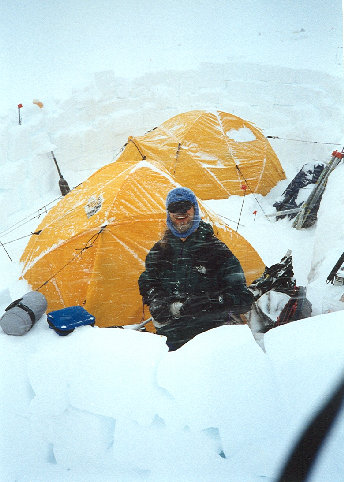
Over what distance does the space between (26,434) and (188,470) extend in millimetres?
281

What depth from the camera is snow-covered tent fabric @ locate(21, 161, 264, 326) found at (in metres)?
1.50

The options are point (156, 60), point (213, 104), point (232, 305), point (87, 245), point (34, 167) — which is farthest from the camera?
point (213, 104)

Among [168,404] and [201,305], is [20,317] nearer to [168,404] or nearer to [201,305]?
[168,404]

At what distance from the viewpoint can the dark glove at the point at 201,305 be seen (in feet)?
3.23

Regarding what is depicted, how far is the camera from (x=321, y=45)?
4.27ft

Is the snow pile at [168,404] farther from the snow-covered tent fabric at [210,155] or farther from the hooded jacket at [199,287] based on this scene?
the snow-covered tent fabric at [210,155]

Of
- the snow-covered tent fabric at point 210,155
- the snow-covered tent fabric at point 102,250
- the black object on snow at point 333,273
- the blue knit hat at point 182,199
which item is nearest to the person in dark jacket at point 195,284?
the blue knit hat at point 182,199

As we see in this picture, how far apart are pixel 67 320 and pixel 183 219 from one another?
0.48 m

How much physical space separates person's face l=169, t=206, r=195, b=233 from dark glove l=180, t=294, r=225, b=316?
0.23 m

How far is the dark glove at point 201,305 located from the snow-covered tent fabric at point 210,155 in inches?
94.6

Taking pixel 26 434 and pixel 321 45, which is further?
pixel 321 45

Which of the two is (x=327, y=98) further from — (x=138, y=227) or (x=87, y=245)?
(x=87, y=245)

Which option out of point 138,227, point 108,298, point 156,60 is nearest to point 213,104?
point 156,60

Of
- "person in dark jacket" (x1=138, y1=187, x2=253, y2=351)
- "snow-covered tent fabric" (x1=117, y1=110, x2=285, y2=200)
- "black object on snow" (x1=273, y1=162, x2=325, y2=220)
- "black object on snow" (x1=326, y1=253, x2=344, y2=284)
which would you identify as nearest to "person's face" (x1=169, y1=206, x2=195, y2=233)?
"person in dark jacket" (x1=138, y1=187, x2=253, y2=351)
